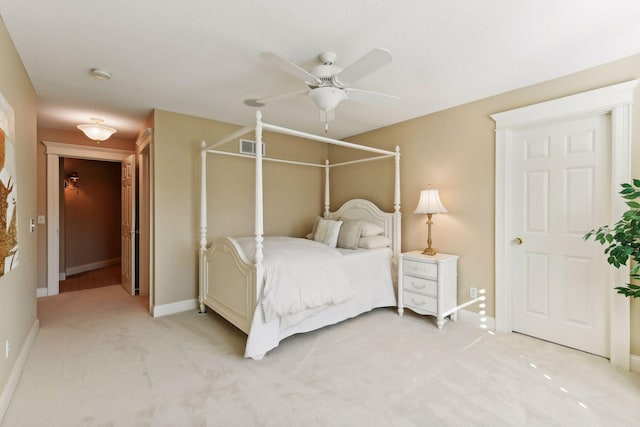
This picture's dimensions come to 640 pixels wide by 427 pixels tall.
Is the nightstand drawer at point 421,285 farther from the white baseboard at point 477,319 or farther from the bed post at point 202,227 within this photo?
the bed post at point 202,227

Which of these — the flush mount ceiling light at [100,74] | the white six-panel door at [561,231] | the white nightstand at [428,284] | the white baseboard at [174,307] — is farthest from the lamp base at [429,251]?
the flush mount ceiling light at [100,74]

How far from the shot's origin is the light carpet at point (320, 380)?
1.81 metres

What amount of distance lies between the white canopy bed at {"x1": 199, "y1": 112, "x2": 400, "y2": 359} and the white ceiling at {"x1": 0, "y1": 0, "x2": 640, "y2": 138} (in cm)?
61

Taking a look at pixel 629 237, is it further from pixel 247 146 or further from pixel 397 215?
pixel 247 146

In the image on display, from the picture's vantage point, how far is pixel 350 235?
12.3 feet

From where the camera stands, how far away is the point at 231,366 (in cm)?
238

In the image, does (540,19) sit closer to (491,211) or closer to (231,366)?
(491,211)

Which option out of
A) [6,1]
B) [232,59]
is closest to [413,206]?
[232,59]

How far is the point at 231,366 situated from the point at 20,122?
8.64ft

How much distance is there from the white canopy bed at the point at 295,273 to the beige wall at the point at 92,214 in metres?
4.31

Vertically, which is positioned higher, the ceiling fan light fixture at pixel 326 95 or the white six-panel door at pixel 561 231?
the ceiling fan light fixture at pixel 326 95

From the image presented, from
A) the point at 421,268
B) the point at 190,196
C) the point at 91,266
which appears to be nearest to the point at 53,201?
the point at 190,196

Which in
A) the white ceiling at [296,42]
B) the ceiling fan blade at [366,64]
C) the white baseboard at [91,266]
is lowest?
the white baseboard at [91,266]

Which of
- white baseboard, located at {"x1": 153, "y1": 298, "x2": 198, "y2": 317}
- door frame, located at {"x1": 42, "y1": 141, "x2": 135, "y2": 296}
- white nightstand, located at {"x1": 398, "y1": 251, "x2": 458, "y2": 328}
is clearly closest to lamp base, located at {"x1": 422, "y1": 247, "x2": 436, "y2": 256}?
white nightstand, located at {"x1": 398, "y1": 251, "x2": 458, "y2": 328}
